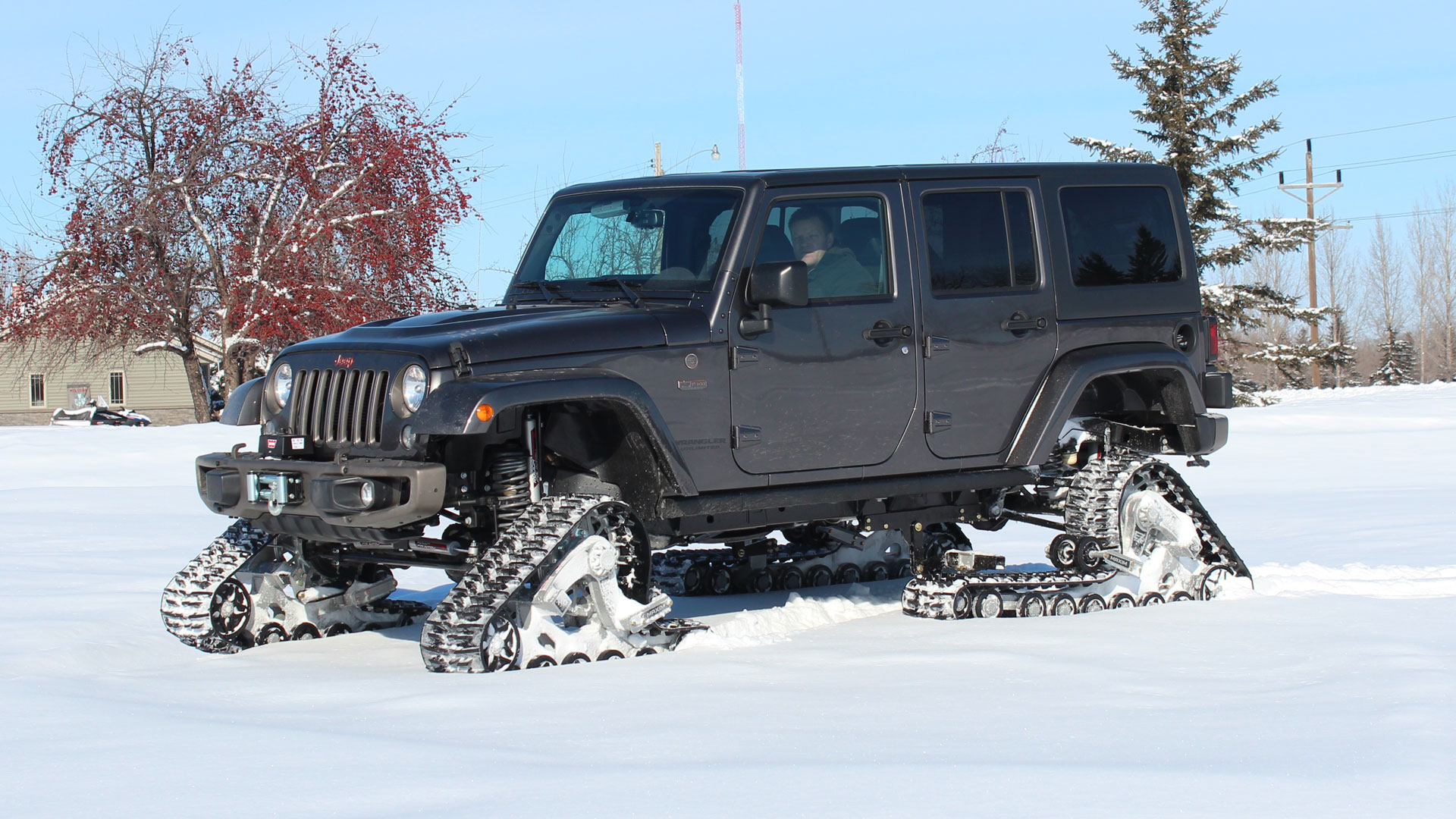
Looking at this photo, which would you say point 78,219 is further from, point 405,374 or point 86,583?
point 405,374

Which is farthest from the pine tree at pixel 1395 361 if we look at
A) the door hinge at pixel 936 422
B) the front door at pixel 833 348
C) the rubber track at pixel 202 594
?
the rubber track at pixel 202 594

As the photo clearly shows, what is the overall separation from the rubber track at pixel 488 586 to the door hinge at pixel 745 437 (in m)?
0.77

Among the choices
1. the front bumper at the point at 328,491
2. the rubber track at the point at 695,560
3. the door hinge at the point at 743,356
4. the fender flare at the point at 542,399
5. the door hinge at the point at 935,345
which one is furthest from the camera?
the rubber track at the point at 695,560

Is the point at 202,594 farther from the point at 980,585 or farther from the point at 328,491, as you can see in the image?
the point at 980,585

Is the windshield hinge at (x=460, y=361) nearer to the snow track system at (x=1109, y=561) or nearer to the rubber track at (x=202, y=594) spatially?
the rubber track at (x=202, y=594)

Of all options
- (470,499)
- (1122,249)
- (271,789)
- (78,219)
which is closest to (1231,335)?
(78,219)

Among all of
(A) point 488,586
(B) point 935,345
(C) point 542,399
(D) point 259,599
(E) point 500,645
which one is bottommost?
(E) point 500,645

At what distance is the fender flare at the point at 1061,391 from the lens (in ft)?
22.4

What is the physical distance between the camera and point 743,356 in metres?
6.00

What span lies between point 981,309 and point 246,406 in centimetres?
345

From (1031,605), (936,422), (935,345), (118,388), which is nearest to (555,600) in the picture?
(936,422)

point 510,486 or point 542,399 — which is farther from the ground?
point 542,399

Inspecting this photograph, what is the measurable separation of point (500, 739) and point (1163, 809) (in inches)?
74.5

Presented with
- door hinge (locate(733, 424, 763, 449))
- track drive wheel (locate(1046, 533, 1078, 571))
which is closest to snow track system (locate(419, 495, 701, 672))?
door hinge (locate(733, 424, 763, 449))
